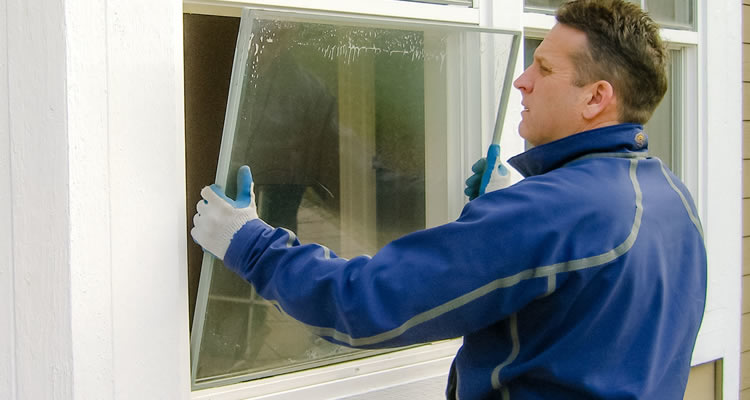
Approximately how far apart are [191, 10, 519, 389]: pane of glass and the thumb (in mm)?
21

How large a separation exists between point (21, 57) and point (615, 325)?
116 cm

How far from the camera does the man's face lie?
4.90 feet

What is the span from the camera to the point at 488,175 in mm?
2010

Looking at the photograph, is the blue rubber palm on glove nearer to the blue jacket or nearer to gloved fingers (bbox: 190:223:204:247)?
the blue jacket

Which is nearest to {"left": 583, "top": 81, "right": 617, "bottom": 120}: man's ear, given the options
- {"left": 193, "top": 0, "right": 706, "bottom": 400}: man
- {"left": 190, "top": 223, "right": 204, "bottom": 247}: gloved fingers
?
{"left": 193, "top": 0, "right": 706, "bottom": 400}: man

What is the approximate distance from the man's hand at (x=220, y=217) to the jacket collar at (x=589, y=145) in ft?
1.94

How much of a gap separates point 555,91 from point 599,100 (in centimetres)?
10

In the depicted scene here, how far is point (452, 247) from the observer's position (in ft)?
4.15

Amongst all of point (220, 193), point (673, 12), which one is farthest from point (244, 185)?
point (673, 12)

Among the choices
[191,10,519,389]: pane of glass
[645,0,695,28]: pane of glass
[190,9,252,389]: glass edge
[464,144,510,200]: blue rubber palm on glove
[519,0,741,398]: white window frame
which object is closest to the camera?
[190,9,252,389]: glass edge

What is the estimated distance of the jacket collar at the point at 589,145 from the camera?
1.44 m

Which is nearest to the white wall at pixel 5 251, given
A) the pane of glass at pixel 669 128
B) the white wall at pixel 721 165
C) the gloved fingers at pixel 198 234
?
the gloved fingers at pixel 198 234

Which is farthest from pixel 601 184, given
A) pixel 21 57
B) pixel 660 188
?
pixel 21 57

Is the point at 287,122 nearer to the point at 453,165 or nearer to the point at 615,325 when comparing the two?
the point at 453,165
